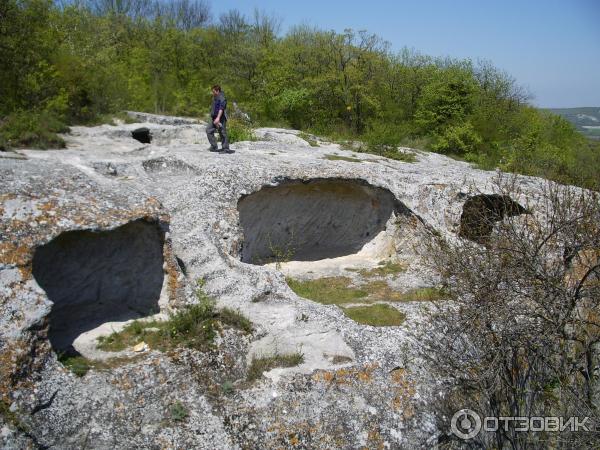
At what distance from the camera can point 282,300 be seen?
27.6 ft

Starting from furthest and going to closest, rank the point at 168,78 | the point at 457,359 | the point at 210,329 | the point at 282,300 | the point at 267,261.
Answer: the point at 168,78
the point at 267,261
the point at 282,300
the point at 457,359
the point at 210,329

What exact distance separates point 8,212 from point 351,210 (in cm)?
929

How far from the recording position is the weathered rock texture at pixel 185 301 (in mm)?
5727

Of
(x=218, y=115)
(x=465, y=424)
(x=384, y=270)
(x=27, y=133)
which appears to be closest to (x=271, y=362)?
(x=465, y=424)

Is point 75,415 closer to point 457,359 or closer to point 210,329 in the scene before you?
point 210,329

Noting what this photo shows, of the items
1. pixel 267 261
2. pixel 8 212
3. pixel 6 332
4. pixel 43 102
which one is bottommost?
pixel 267 261

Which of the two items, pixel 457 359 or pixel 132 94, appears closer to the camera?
pixel 457 359

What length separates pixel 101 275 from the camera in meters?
8.15

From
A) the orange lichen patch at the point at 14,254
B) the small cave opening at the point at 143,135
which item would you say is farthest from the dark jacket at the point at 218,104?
the orange lichen patch at the point at 14,254

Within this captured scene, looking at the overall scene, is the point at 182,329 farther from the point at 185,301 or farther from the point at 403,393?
the point at 403,393

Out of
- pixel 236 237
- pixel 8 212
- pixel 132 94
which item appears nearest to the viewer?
pixel 8 212

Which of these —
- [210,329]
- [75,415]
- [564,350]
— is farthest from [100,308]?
[564,350]

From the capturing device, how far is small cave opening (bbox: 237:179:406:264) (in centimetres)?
1275

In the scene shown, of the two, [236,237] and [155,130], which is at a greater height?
[155,130]
